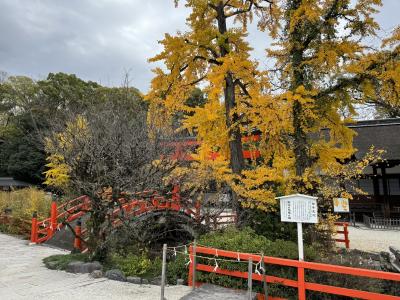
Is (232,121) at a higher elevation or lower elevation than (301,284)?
higher

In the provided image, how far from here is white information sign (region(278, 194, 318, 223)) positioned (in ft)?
20.7

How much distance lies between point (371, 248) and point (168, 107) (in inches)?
374

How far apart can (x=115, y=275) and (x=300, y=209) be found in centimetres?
464

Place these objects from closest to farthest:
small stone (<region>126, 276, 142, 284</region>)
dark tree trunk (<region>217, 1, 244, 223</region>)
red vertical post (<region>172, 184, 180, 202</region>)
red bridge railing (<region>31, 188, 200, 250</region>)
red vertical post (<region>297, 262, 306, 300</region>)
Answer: red vertical post (<region>297, 262, 306, 300</region>)
small stone (<region>126, 276, 142, 284</region>)
dark tree trunk (<region>217, 1, 244, 223</region>)
red vertical post (<region>172, 184, 180, 202</region>)
red bridge railing (<region>31, 188, 200, 250</region>)

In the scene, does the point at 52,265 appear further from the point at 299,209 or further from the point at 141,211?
the point at 299,209

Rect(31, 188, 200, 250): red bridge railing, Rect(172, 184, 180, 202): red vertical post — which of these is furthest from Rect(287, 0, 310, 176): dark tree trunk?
Rect(172, 184, 180, 202): red vertical post

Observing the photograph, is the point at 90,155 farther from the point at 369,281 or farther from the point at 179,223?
the point at 369,281

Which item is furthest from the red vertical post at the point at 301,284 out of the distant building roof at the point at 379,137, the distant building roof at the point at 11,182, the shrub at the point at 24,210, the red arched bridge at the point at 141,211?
the distant building roof at the point at 11,182

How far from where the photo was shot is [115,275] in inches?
310

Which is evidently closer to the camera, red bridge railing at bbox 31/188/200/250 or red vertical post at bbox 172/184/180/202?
red vertical post at bbox 172/184/180/202

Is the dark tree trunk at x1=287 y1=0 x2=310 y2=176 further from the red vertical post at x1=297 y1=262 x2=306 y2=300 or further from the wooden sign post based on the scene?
the red vertical post at x1=297 y1=262 x2=306 y2=300

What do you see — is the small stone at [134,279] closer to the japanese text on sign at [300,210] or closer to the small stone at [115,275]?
the small stone at [115,275]

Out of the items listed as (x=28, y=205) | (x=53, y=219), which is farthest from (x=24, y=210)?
(x=53, y=219)

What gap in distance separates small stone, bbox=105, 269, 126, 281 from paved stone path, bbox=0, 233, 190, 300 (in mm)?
166
